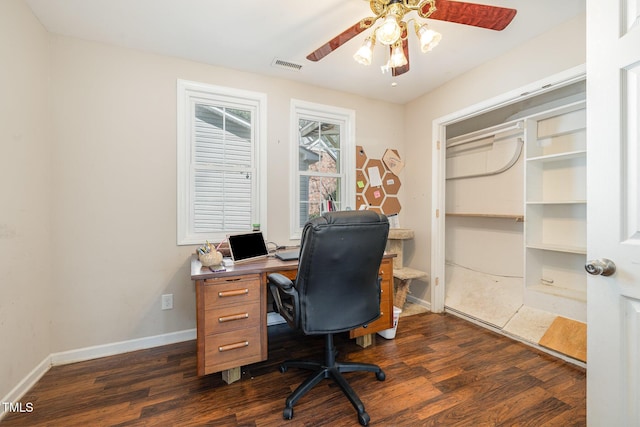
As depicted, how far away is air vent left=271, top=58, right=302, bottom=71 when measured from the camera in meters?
2.37

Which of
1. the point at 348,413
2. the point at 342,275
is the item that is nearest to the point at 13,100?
the point at 342,275

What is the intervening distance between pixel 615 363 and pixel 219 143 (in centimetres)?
280

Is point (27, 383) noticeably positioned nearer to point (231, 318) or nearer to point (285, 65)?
point (231, 318)

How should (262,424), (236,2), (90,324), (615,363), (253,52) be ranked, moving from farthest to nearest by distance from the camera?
(253,52) < (90,324) < (236,2) < (262,424) < (615,363)

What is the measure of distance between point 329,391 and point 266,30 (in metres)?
2.52

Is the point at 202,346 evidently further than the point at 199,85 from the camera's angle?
No

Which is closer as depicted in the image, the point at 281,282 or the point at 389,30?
the point at 389,30

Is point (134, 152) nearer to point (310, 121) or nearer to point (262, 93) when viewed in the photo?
point (262, 93)

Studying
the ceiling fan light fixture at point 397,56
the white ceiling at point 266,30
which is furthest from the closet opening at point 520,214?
the ceiling fan light fixture at point 397,56

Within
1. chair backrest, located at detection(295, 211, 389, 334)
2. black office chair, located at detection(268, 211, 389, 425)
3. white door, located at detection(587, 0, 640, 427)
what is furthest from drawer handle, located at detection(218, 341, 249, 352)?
white door, located at detection(587, 0, 640, 427)

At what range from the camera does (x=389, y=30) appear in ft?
4.47

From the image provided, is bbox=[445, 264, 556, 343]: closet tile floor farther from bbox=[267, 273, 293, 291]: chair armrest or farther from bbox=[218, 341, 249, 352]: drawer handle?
bbox=[218, 341, 249, 352]: drawer handle

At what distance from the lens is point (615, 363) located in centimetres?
94

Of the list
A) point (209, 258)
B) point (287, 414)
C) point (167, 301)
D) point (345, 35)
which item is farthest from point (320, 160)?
point (287, 414)
